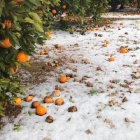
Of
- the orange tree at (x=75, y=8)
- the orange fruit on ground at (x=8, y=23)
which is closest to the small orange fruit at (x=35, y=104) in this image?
the orange fruit on ground at (x=8, y=23)

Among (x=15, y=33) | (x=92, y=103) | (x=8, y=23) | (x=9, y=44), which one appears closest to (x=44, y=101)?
(x=92, y=103)

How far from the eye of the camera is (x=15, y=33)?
12.7ft

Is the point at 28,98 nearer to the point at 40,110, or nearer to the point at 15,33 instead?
the point at 40,110

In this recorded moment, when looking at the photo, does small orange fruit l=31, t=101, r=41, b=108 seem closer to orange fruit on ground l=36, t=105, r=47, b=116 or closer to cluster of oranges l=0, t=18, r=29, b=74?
orange fruit on ground l=36, t=105, r=47, b=116

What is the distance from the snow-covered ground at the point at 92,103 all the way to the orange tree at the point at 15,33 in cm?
70

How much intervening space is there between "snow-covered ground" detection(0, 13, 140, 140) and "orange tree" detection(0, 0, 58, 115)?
70 cm

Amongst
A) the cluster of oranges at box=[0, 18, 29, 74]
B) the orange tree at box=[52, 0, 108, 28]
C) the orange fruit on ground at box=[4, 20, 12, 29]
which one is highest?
the orange fruit on ground at box=[4, 20, 12, 29]

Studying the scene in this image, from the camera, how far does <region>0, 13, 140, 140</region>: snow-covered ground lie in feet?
14.9

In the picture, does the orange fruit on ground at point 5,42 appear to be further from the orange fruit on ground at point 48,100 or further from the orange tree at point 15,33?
the orange fruit on ground at point 48,100

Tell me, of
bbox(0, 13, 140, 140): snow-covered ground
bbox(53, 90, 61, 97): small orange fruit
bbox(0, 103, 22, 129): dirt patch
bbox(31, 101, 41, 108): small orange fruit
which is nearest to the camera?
bbox(0, 13, 140, 140): snow-covered ground

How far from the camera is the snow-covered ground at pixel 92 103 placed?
4547 mm

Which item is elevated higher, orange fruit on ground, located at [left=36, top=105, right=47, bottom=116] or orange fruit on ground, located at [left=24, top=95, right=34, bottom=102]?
orange fruit on ground, located at [left=36, top=105, right=47, bottom=116]

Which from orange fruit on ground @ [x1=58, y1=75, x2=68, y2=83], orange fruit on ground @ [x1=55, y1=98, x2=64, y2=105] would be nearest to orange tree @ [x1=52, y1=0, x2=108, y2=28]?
orange fruit on ground @ [x1=58, y1=75, x2=68, y2=83]

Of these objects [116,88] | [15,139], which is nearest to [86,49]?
[116,88]
